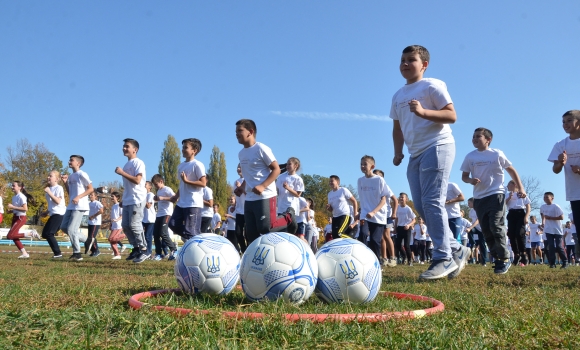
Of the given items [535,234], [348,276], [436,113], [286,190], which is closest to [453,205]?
[286,190]

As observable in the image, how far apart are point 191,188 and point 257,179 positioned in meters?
2.71

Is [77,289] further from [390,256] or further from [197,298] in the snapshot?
[390,256]

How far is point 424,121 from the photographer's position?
19.6 feet

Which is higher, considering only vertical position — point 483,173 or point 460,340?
point 483,173

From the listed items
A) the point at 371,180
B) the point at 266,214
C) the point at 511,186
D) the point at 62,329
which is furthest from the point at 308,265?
the point at 511,186

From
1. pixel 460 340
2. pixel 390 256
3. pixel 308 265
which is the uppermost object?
pixel 308 265

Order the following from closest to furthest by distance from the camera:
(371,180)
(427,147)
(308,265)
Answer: (308,265)
(427,147)
(371,180)

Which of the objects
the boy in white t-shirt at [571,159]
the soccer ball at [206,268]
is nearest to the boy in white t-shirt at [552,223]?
the boy in white t-shirt at [571,159]

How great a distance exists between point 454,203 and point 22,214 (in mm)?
11739

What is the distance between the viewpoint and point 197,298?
3.88 meters

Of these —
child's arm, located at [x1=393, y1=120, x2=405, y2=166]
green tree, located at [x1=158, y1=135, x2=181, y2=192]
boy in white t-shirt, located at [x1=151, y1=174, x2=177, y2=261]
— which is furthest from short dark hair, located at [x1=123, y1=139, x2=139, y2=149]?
green tree, located at [x1=158, y1=135, x2=181, y2=192]

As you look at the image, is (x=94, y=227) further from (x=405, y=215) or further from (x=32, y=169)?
(x=32, y=169)

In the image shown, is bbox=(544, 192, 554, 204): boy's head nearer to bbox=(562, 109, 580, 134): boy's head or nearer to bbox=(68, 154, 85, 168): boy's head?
bbox=(562, 109, 580, 134): boy's head

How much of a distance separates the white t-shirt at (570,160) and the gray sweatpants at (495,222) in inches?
47.0
